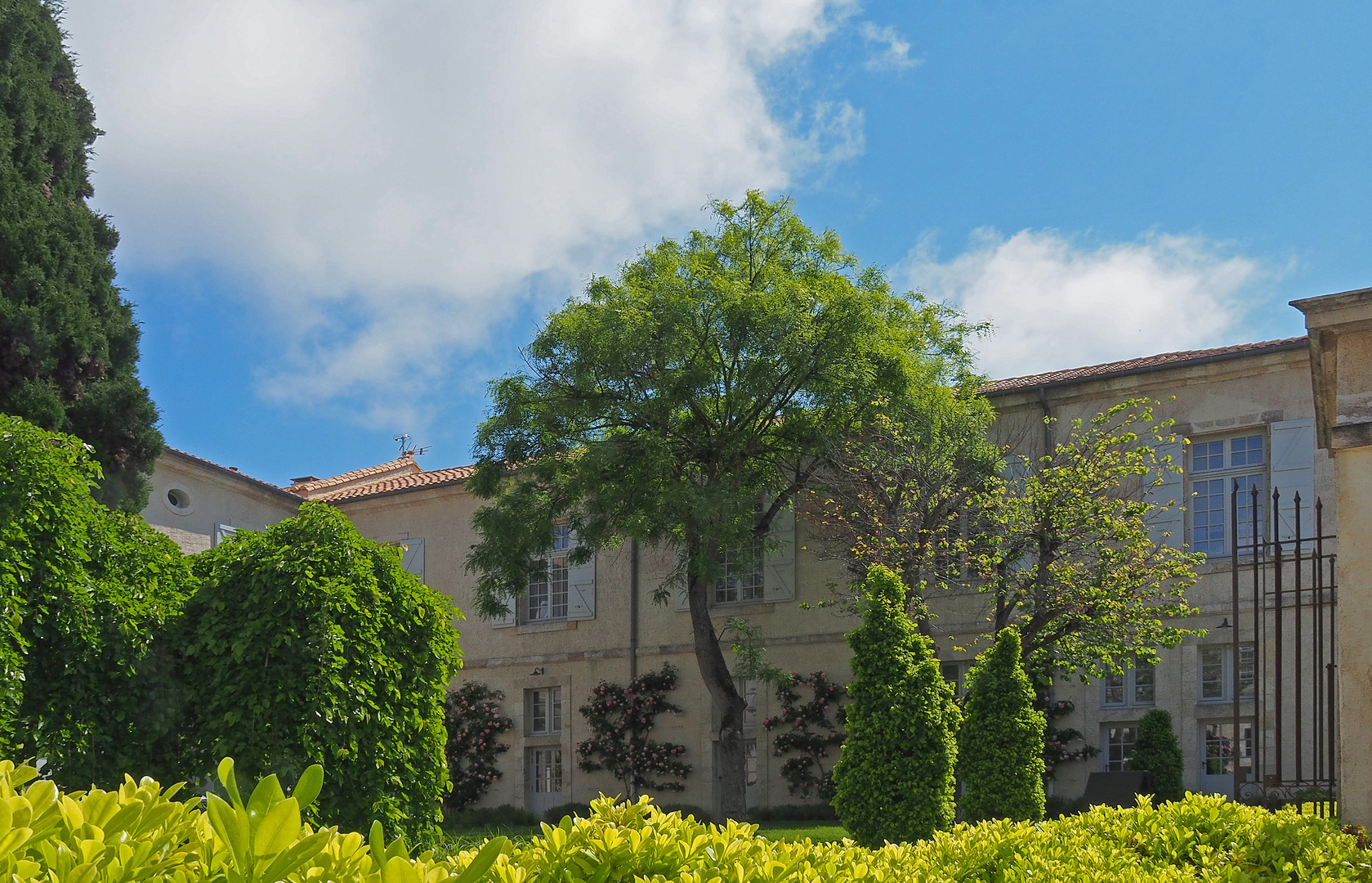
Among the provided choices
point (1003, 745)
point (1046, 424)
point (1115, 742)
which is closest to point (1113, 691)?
point (1115, 742)

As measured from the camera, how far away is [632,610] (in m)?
22.2

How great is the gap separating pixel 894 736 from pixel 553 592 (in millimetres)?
13747

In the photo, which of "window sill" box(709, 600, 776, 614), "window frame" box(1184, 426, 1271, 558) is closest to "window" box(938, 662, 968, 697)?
"window sill" box(709, 600, 776, 614)

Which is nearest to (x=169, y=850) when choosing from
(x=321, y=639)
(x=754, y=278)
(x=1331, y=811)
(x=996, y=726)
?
(x=1331, y=811)

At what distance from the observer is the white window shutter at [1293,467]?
16172mm

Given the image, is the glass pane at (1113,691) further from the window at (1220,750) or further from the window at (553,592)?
the window at (553,592)

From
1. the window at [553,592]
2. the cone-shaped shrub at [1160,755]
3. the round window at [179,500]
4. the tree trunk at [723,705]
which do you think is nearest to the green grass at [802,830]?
the tree trunk at [723,705]

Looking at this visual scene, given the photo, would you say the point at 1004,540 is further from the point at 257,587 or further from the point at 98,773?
the point at 98,773

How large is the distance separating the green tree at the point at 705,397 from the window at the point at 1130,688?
502 centimetres

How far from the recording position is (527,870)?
10.2 feet

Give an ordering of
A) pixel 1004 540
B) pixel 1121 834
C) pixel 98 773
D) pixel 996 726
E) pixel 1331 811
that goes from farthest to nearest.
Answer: pixel 1004 540, pixel 996 726, pixel 98 773, pixel 1331 811, pixel 1121 834

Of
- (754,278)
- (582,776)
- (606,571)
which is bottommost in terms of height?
(582,776)

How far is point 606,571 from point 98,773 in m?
13.7

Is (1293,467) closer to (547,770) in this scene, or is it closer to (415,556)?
(547,770)
